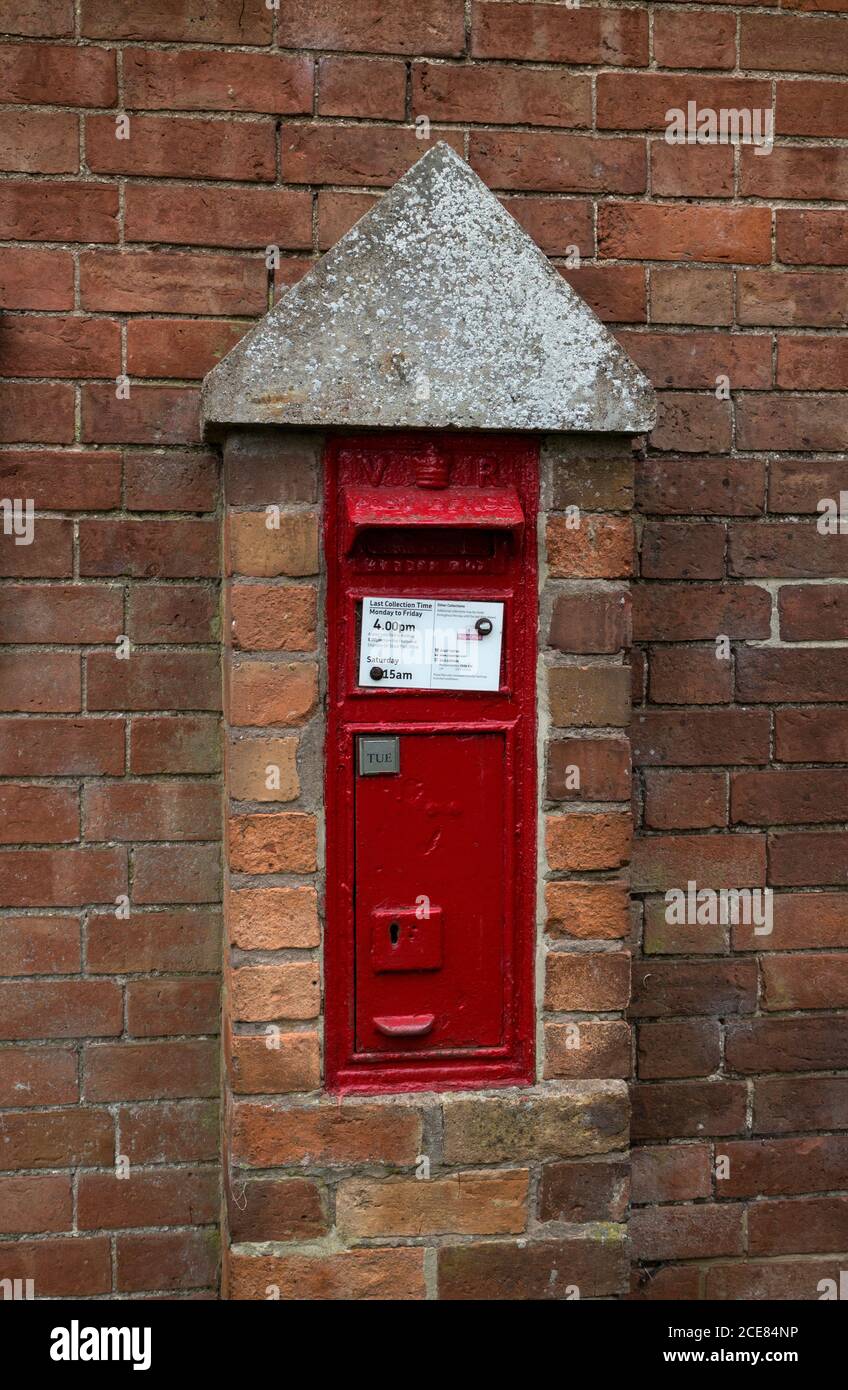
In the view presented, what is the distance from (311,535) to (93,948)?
94 centimetres

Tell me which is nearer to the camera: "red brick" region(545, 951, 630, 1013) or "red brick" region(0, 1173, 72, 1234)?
"red brick" region(545, 951, 630, 1013)

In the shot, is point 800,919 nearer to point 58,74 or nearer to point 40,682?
point 40,682

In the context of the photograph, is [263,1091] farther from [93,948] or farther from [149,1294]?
[149,1294]

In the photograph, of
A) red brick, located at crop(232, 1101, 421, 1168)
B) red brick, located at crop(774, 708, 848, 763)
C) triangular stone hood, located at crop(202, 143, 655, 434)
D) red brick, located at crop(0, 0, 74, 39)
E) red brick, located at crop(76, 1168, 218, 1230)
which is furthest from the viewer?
red brick, located at crop(774, 708, 848, 763)

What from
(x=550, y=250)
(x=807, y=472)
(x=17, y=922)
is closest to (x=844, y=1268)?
(x=807, y=472)

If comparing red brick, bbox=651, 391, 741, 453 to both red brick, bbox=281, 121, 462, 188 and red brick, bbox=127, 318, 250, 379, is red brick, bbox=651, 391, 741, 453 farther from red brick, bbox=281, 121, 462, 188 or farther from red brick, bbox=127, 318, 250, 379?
red brick, bbox=127, 318, 250, 379

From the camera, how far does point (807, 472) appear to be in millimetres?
2432

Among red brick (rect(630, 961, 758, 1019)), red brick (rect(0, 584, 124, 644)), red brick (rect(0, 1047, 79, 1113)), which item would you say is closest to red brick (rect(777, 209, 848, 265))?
red brick (rect(630, 961, 758, 1019))

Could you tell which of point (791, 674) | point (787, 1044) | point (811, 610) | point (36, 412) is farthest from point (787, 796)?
point (36, 412)

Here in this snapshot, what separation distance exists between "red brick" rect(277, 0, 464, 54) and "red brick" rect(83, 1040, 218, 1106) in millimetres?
1971

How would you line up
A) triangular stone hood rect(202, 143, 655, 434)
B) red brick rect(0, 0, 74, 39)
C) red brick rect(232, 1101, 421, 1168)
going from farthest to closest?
red brick rect(0, 0, 74, 39), red brick rect(232, 1101, 421, 1168), triangular stone hood rect(202, 143, 655, 434)

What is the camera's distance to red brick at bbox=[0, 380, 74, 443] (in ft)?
7.39

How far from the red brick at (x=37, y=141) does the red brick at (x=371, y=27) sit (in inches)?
17.7

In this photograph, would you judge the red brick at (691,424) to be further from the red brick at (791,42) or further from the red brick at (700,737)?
the red brick at (791,42)
